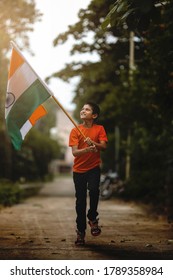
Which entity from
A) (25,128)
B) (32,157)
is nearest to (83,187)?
(25,128)

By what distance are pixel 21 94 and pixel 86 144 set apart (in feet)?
3.34

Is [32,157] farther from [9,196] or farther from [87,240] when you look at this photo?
[87,240]

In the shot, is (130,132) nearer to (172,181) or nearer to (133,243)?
(172,181)

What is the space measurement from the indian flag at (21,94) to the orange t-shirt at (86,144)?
23.6 inches

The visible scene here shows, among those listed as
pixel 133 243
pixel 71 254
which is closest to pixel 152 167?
pixel 133 243

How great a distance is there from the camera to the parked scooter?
14.5m

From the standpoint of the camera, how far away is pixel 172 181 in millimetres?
8852

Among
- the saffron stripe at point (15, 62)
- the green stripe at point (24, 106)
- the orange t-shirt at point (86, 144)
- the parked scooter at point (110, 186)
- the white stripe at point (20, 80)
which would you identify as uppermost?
the saffron stripe at point (15, 62)

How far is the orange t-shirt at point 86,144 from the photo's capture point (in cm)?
517

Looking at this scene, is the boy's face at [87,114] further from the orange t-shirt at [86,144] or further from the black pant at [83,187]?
the black pant at [83,187]

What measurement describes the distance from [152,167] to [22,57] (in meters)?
7.40

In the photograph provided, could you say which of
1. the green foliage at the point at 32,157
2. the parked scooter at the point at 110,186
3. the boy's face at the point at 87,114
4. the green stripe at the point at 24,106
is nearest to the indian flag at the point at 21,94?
the green stripe at the point at 24,106

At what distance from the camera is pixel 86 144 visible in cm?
523
